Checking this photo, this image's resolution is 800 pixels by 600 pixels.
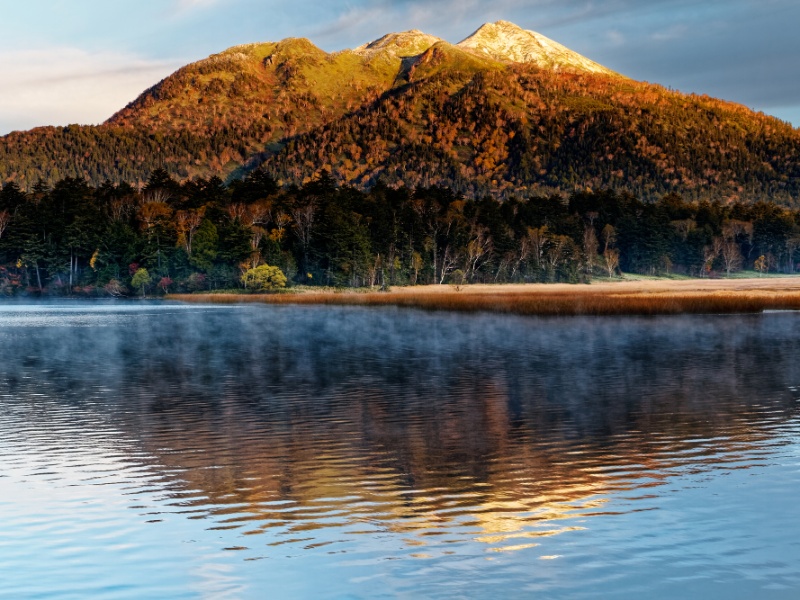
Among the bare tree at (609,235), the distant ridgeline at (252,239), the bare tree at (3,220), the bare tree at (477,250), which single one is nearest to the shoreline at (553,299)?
the bare tree at (477,250)

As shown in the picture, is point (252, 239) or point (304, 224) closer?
point (252, 239)

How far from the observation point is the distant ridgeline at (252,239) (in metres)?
147

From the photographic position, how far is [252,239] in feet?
483

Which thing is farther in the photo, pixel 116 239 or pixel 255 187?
pixel 255 187

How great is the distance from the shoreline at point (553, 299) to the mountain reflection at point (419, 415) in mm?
32760

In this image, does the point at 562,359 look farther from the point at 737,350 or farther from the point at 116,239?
the point at 116,239

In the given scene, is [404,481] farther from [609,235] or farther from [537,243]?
[609,235]

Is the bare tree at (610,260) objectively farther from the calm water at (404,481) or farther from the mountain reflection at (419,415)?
the calm water at (404,481)

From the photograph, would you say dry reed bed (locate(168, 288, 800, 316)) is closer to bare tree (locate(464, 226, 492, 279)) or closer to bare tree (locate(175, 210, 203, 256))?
bare tree (locate(175, 210, 203, 256))

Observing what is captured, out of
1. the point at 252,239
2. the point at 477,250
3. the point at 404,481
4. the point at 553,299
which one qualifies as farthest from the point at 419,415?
the point at 477,250

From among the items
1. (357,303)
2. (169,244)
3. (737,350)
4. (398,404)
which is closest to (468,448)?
(398,404)

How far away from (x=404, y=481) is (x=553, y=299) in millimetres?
104048

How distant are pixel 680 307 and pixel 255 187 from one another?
87996 mm

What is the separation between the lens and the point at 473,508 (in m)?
16.4
